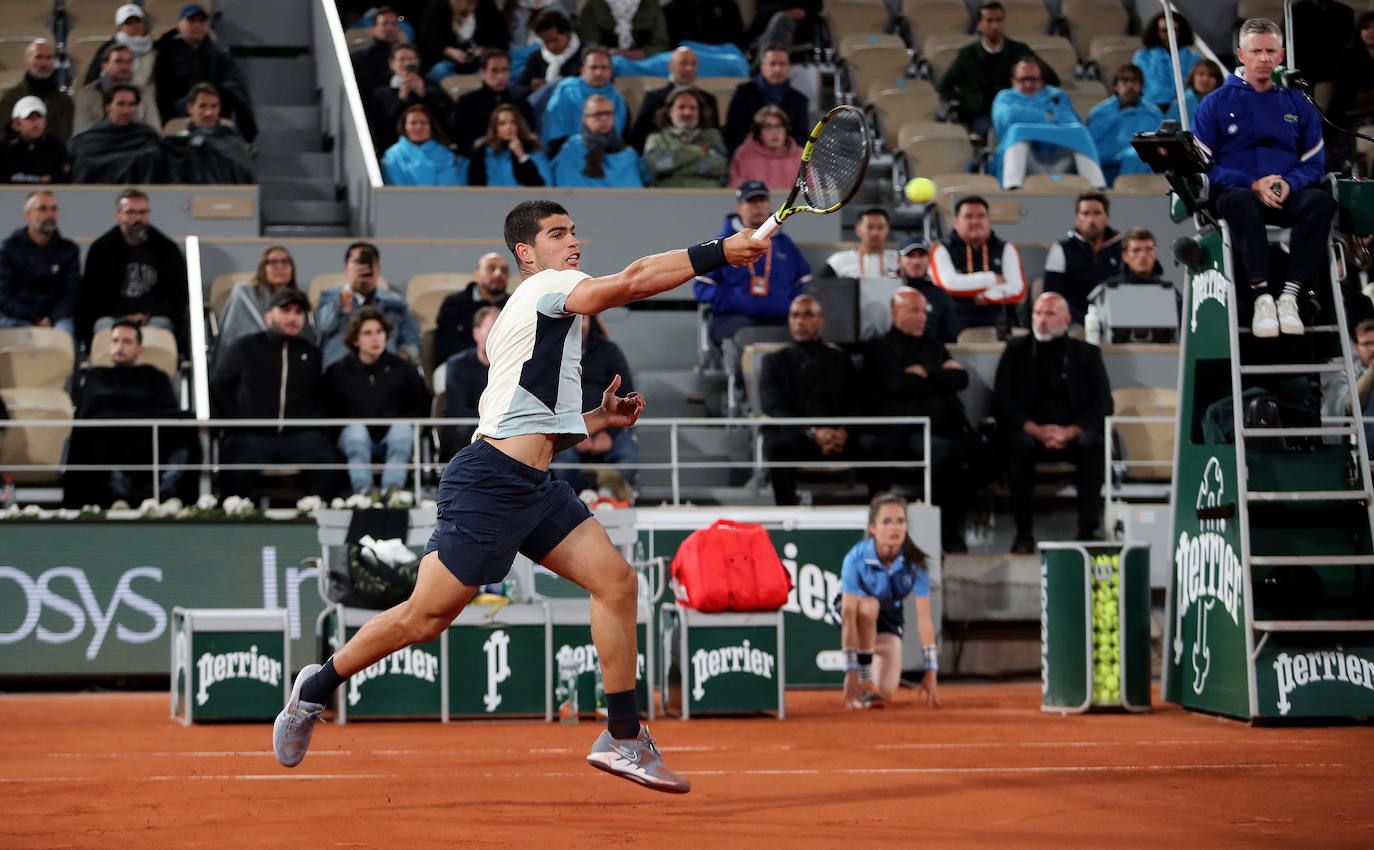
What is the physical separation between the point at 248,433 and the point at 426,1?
27.3 ft

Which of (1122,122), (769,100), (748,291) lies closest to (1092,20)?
(1122,122)

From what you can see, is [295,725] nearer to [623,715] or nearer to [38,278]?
[623,715]

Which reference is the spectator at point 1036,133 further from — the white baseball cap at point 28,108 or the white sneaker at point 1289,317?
the white baseball cap at point 28,108

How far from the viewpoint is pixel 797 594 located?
12.7 metres

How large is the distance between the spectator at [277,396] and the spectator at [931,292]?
4.77m

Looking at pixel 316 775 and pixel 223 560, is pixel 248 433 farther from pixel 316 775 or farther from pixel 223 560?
pixel 316 775

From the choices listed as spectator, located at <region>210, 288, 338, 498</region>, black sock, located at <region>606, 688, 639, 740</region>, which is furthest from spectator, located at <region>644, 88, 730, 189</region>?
black sock, located at <region>606, 688, 639, 740</region>

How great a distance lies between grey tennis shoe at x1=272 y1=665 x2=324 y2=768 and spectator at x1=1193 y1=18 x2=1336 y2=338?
5.73 meters

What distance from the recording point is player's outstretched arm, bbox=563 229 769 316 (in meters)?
5.63

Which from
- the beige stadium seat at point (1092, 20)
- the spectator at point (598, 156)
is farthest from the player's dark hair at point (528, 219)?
the beige stadium seat at point (1092, 20)

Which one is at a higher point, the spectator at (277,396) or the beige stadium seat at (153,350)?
the beige stadium seat at (153,350)

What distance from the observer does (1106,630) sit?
10.8 meters

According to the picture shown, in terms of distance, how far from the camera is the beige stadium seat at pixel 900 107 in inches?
718

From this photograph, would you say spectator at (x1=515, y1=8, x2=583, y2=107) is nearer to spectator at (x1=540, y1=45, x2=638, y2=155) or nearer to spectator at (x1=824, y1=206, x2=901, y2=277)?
spectator at (x1=540, y1=45, x2=638, y2=155)
